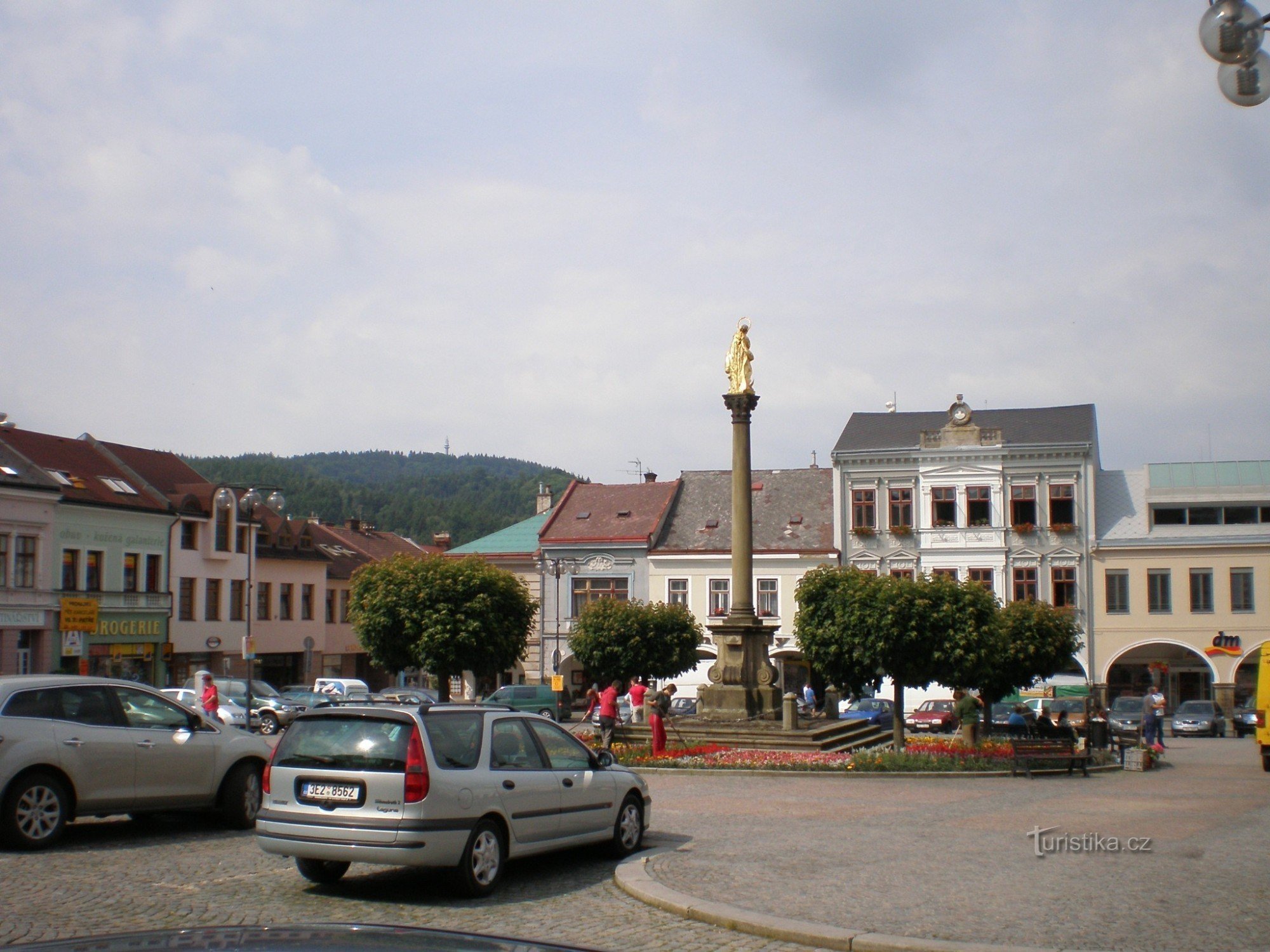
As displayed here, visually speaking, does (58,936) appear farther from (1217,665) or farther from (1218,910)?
(1217,665)

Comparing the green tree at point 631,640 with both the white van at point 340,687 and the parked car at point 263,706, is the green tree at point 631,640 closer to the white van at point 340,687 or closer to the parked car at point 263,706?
the white van at point 340,687

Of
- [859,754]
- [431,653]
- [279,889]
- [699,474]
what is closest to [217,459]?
[699,474]

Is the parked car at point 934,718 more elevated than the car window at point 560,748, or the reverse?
the car window at point 560,748

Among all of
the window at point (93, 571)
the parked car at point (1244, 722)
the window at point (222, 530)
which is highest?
the window at point (222, 530)

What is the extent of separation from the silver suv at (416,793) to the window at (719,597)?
44.9 meters

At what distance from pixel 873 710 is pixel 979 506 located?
14356 millimetres

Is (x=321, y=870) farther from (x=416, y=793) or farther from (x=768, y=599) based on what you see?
(x=768, y=599)

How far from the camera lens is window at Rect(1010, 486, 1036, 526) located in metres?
52.8

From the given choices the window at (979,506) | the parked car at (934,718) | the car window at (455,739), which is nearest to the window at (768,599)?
the window at (979,506)

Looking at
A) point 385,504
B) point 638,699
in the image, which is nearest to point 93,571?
point 638,699

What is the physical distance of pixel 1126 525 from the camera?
171ft

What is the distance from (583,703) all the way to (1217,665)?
26.5m

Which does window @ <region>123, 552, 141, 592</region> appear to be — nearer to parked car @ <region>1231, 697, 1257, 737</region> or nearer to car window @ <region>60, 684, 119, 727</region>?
car window @ <region>60, 684, 119, 727</region>

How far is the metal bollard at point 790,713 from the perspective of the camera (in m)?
28.5
